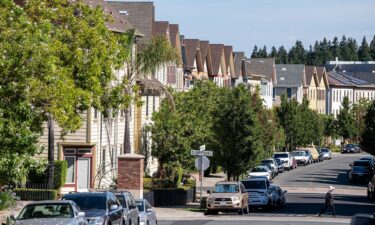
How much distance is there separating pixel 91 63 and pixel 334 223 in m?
13.5


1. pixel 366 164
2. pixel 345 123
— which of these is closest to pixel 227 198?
pixel 366 164

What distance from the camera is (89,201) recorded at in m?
27.4

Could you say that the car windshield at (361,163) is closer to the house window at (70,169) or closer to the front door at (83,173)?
the front door at (83,173)

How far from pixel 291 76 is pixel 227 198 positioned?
98.7 metres

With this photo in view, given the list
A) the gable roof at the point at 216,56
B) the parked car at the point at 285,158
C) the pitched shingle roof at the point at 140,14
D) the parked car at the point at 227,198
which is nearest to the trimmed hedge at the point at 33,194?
the parked car at the point at 227,198

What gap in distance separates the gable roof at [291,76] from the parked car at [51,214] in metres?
118

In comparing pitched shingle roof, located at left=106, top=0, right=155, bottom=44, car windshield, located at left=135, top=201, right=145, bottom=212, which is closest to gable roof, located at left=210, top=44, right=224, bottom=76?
pitched shingle roof, located at left=106, top=0, right=155, bottom=44

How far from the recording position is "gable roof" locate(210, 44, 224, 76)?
99.7 meters

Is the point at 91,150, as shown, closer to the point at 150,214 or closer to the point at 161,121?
the point at 161,121

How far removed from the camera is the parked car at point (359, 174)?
8044 cm

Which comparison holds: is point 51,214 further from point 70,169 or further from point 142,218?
point 70,169

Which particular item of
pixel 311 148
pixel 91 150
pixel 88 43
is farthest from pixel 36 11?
pixel 311 148

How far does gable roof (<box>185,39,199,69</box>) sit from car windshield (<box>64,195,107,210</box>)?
61910 millimetres

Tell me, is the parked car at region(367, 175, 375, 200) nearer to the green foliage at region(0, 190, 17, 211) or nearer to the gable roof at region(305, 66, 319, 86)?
the green foliage at region(0, 190, 17, 211)
